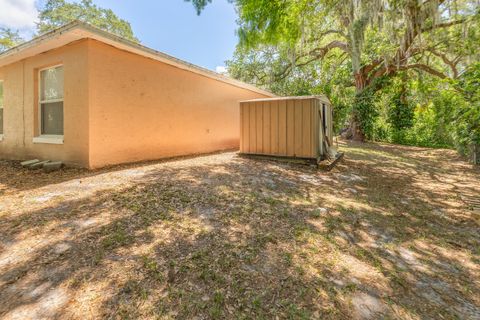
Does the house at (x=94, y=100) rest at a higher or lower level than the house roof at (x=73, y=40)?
lower

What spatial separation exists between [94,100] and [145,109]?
1.25 metres

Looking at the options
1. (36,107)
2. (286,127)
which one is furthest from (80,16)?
(286,127)

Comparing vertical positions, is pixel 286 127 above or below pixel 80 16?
below

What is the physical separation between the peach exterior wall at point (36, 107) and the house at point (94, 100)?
0.8 inches

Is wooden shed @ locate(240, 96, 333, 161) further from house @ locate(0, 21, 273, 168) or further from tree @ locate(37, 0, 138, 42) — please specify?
tree @ locate(37, 0, 138, 42)

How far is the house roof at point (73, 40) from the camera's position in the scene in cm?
446

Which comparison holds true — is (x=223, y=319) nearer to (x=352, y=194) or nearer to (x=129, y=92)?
(x=352, y=194)

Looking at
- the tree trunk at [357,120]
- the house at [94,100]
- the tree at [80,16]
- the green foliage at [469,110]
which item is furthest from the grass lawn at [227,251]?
the tree at [80,16]

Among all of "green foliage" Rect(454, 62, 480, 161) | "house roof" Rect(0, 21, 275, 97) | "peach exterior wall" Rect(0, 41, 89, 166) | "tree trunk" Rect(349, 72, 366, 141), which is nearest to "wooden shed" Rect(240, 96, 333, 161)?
"house roof" Rect(0, 21, 275, 97)

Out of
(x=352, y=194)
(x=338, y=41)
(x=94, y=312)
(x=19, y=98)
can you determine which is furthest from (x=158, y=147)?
(x=338, y=41)

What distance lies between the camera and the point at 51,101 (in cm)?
571

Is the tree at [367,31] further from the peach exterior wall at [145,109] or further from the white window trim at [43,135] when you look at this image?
the white window trim at [43,135]

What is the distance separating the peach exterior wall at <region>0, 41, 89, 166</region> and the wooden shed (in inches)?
145

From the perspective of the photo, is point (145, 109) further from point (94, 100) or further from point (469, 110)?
point (469, 110)
